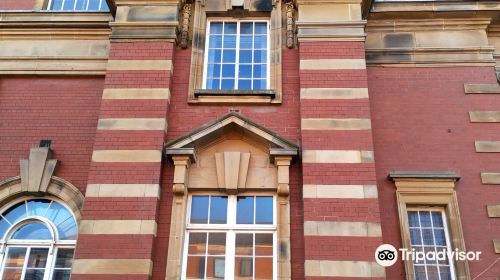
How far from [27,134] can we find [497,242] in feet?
29.9

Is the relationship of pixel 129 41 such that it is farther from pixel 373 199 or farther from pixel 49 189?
pixel 373 199

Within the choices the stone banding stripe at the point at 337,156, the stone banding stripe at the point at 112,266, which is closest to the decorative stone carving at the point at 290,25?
the stone banding stripe at the point at 337,156

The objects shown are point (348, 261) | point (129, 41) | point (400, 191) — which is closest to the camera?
point (348, 261)

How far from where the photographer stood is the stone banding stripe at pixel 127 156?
9.20m

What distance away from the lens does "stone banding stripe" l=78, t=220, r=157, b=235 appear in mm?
8609

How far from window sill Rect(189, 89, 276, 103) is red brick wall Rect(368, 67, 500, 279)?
2320mm

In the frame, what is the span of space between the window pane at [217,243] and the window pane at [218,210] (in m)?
0.22

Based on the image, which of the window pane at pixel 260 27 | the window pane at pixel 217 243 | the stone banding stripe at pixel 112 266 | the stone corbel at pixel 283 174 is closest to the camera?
the stone banding stripe at pixel 112 266

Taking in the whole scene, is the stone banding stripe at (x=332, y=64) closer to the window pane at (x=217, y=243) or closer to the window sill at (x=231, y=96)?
the window sill at (x=231, y=96)

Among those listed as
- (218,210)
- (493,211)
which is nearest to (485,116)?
(493,211)

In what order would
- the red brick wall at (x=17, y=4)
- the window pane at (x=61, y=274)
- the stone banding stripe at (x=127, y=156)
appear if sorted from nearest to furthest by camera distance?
the stone banding stripe at (x=127, y=156), the window pane at (x=61, y=274), the red brick wall at (x=17, y=4)

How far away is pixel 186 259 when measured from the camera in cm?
877

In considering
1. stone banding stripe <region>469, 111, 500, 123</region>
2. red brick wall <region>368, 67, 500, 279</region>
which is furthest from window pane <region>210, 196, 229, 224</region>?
stone banding stripe <region>469, 111, 500, 123</region>

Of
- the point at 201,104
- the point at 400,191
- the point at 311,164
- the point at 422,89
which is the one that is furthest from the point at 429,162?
the point at 201,104
